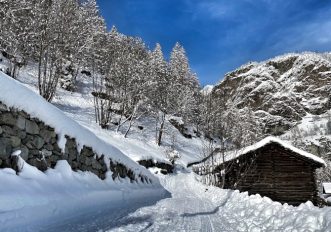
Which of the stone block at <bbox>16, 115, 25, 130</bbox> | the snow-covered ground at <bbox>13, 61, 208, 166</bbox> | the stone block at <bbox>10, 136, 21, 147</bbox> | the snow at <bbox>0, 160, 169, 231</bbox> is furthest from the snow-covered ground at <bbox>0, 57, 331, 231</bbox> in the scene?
the snow-covered ground at <bbox>13, 61, 208, 166</bbox>

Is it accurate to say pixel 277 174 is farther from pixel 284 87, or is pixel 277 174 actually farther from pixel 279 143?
pixel 284 87

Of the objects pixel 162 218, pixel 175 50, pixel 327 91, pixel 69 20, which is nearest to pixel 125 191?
pixel 162 218

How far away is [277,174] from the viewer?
84.6 feet

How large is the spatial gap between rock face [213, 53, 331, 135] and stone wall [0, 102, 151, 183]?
15102cm

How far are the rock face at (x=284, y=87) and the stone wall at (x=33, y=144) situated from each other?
151 m

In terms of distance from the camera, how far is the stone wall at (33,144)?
6379 mm

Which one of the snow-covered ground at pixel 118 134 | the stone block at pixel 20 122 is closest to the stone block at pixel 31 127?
the stone block at pixel 20 122

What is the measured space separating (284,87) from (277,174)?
165 meters

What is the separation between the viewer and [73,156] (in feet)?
30.6

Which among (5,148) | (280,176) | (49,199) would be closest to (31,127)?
(5,148)

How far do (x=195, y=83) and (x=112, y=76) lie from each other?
48.9 m

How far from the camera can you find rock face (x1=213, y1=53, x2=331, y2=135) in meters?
162

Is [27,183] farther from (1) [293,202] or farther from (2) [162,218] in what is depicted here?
(1) [293,202]

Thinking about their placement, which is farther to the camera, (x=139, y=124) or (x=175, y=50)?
(x=175, y=50)
